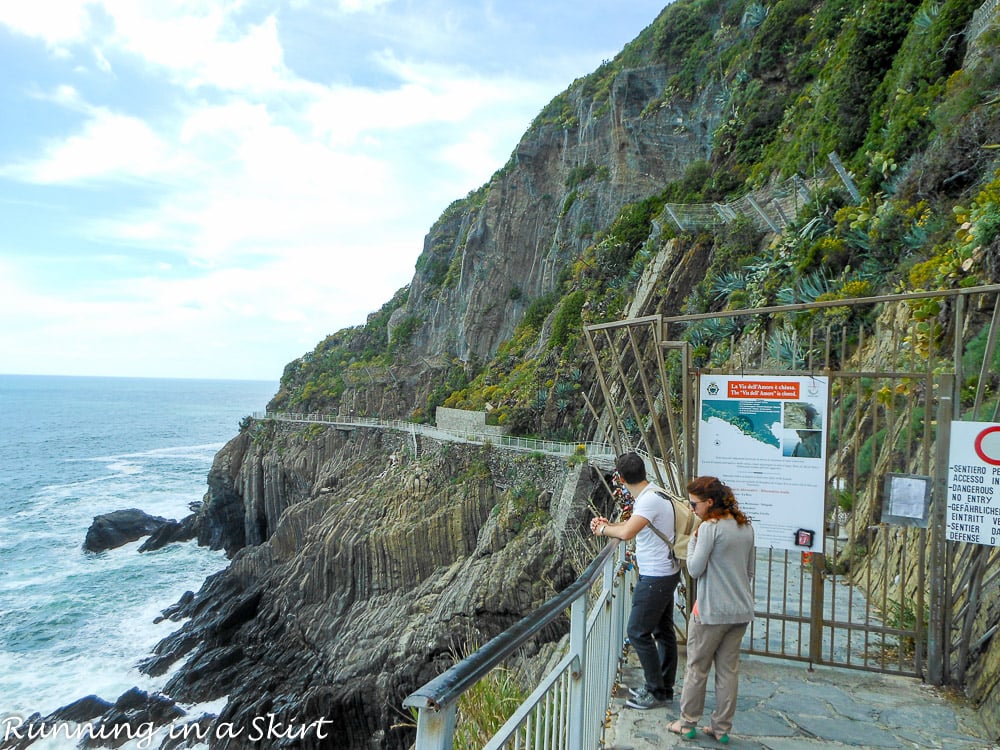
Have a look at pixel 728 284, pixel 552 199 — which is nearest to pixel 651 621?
pixel 728 284

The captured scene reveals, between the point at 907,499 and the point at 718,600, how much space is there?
192 centimetres

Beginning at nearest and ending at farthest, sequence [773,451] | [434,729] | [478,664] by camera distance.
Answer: [434,729] < [478,664] < [773,451]

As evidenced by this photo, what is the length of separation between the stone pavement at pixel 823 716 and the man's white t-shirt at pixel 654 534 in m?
0.95

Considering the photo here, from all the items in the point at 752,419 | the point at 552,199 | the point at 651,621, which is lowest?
the point at 651,621

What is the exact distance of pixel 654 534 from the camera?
13.4ft

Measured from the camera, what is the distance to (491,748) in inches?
80.8

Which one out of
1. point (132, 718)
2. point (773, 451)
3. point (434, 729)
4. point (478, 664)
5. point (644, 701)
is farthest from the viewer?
point (132, 718)

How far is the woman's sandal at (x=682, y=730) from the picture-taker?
375 cm

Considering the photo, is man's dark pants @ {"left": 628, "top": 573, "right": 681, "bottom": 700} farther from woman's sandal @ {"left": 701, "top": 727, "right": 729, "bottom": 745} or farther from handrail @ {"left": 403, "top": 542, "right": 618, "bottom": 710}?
handrail @ {"left": 403, "top": 542, "right": 618, "bottom": 710}

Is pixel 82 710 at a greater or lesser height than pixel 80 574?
greater

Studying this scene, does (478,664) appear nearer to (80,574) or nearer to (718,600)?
(718,600)

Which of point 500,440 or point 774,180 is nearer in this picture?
point 774,180

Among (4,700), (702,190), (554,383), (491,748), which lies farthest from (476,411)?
(491,748)

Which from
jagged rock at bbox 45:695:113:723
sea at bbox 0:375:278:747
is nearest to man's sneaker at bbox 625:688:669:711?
sea at bbox 0:375:278:747
